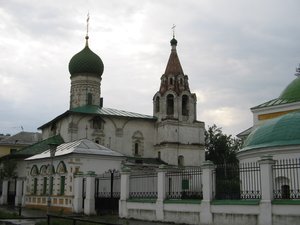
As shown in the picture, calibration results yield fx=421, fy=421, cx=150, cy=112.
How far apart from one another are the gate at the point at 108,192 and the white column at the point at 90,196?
0.99 ft

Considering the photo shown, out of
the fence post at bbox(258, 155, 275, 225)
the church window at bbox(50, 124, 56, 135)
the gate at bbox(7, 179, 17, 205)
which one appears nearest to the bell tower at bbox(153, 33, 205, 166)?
the church window at bbox(50, 124, 56, 135)

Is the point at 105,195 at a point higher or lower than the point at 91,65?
lower

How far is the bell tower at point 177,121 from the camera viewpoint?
130 feet

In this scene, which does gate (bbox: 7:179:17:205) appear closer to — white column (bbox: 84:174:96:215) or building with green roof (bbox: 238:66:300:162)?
white column (bbox: 84:174:96:215)

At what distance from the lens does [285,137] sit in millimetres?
17406

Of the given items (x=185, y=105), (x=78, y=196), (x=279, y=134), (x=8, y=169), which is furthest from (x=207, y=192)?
(x=185, y=105)

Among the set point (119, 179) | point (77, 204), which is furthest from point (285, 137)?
point (77, 204)

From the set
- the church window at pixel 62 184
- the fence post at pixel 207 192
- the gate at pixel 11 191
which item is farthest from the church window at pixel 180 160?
the fence post at pixel 207 192

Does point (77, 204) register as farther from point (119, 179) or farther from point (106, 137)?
point (106, 137)

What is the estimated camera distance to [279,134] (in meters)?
17.7

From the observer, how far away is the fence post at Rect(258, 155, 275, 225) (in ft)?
42.7

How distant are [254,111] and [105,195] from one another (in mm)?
11535

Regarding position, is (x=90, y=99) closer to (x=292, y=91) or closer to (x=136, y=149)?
(x=136, y=149)

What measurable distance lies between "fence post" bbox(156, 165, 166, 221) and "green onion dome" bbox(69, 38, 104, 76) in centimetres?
2630
